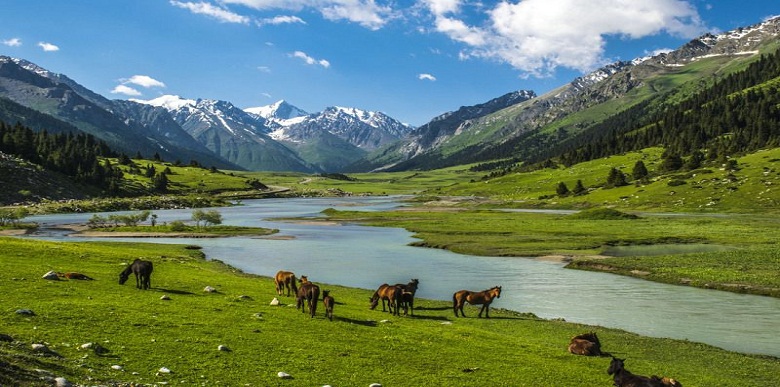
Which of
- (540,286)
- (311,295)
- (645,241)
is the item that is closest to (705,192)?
(645,241)

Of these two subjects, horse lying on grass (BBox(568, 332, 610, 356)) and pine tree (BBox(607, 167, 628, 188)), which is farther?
pine tree (BBox(607, 167, 628, 188))

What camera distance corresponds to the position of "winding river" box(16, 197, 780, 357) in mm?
35344

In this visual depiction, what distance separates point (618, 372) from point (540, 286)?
33.3 meters

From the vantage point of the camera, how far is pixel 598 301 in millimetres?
44594

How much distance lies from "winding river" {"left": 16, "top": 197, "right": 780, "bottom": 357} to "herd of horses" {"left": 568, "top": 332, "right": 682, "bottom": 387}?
11.2 meters

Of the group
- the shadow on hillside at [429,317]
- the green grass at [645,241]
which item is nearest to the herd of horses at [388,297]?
the shadow on hillside at [429,317]

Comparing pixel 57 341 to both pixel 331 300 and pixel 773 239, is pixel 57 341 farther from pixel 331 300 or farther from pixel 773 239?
pixel 773 239

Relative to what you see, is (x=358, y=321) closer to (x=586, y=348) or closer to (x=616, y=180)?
(x=586, y=348)

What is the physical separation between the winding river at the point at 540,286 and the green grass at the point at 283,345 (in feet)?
20.9

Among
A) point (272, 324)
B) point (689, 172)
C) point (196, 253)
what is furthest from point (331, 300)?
point (689, 172)

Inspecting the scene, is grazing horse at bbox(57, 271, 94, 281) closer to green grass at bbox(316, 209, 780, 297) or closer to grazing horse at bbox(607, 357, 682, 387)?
grazing horse at bbox(607, 357, 682, 387)

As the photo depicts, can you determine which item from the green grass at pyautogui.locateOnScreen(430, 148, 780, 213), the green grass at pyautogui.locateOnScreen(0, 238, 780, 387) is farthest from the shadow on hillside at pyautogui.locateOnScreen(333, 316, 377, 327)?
the green grass at pyautogui.locateOnScreen(430, 148, 780, 213)

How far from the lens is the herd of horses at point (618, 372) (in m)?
18.0

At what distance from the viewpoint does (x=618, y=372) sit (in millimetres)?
19281
